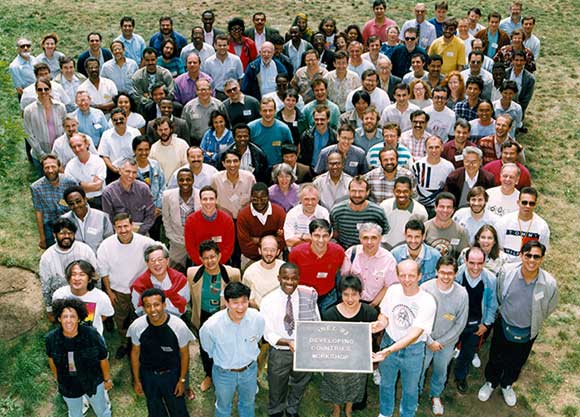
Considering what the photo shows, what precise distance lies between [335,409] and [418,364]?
129 cm

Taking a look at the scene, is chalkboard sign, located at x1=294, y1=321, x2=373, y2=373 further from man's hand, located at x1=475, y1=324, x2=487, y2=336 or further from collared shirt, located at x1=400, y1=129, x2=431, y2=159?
collared shirt, located at x1=400, y1=129, x2=431, y2=159

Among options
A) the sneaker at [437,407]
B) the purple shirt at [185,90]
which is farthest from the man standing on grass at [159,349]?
the purple shirt at [185,90]

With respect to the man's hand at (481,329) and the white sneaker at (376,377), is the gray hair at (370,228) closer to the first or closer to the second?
the man's hand at (481,329)

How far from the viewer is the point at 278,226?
914cm

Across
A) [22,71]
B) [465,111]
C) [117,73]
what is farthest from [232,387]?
[22,71]

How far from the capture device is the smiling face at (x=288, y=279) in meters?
7.39

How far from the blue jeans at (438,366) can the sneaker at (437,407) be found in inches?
2.6

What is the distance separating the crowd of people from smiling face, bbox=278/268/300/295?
0.02m

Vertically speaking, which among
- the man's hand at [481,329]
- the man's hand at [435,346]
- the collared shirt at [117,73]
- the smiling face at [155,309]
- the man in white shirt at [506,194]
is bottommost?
the man's hand at [481,329]

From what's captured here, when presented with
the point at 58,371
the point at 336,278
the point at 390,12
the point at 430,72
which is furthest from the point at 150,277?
the point at 390,12

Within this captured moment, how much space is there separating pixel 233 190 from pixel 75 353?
139 inches

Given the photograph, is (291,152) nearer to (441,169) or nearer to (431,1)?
(441,169)

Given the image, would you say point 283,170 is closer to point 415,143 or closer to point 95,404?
point 415,143

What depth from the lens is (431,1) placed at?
22062 millimetres
